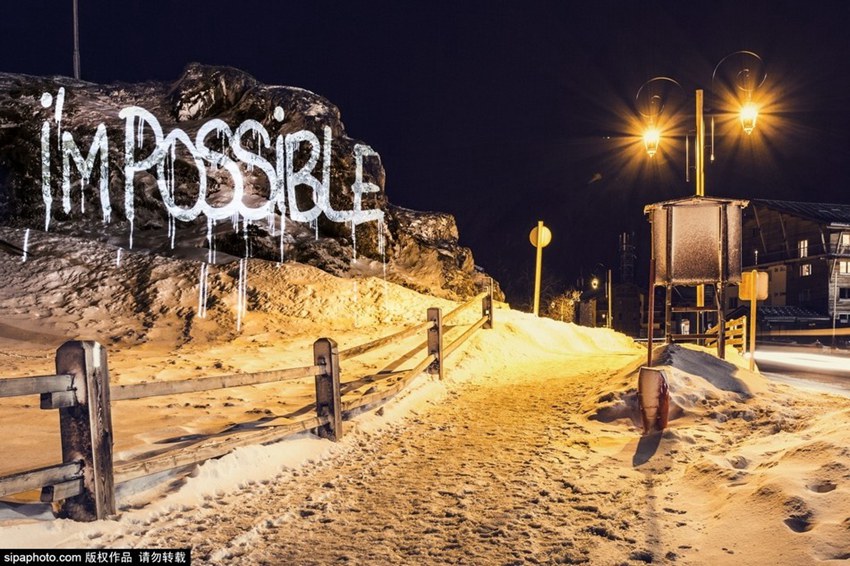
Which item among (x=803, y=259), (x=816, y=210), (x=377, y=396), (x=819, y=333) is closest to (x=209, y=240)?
(x=377, y=396)

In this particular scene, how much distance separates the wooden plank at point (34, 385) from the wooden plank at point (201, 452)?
2.63ft

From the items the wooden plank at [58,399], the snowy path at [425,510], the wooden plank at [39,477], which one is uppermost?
the wooden plank at [58,399]

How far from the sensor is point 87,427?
3561mm

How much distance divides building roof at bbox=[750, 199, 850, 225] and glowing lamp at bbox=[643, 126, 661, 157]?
33.5m

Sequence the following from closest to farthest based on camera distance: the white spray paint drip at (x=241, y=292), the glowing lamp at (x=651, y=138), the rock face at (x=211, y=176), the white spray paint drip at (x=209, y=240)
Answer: the glowing lamp at (x=651, y=138)
the white spray paint drip at (x=241, y=292)
the white spray paint drip at (x=209, y=240)
the rock face at (x=211, y=176)

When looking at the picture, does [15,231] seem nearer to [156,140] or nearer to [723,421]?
[156,140]

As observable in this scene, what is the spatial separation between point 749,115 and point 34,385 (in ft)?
47.4

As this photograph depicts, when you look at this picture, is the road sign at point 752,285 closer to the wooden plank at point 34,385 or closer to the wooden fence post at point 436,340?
the wooden fence post at point 436,340

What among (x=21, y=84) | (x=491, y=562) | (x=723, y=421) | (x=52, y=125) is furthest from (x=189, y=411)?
(x=21, y=84)

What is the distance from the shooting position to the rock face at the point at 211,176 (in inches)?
832

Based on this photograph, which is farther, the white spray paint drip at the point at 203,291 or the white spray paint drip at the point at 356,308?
the white spray paint drip at the point at 356,308

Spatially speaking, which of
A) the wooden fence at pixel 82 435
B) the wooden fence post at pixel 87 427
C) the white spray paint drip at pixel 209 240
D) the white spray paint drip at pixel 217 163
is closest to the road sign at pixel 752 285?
the wooden fence at pixel 82 435

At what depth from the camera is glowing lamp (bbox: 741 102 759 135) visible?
1234 centimetres

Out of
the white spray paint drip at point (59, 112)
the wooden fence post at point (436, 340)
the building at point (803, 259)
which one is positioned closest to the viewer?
the wooden fence post at point (436, 340)
